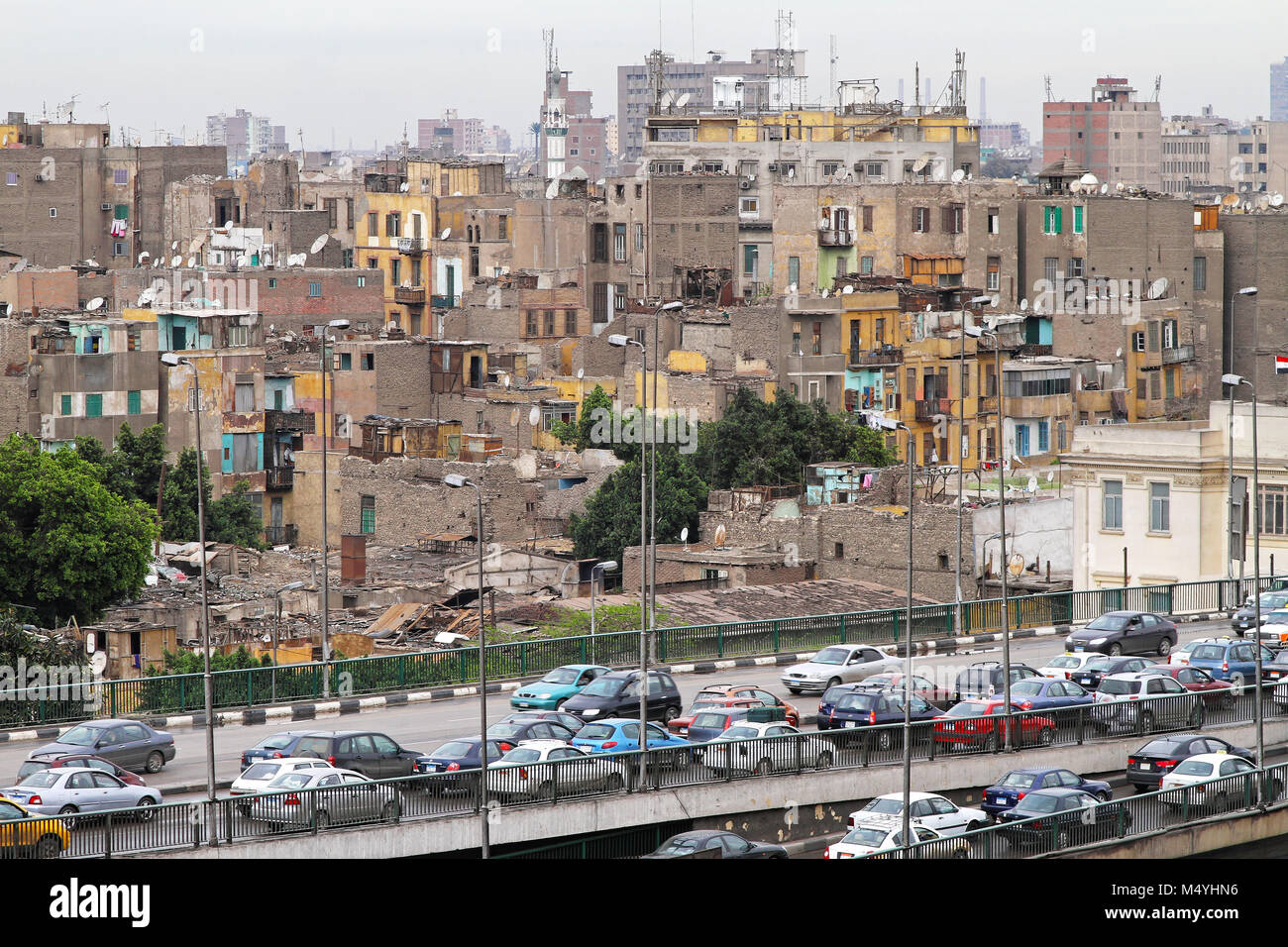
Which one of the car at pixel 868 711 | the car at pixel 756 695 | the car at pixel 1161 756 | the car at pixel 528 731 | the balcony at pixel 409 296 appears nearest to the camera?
the car at pixel 528 731

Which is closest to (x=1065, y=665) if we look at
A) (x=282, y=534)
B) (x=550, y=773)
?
(x=550, y=773)

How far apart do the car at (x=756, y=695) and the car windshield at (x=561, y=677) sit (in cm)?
197

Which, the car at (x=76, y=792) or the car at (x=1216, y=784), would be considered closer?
the car at (x=76, y=792)

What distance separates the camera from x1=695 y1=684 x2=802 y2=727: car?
29.7 meters

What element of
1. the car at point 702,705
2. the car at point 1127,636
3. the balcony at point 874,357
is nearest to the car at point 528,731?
the car at point 702,705

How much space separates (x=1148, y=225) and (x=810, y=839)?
65.7 metres

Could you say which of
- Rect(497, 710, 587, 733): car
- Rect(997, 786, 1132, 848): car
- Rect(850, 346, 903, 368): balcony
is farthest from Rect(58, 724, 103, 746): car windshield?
Rect(850, 346, 903, 368): balcony

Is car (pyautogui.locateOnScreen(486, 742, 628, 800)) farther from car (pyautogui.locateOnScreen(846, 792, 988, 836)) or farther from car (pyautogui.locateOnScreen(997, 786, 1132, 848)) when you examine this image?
car (pyautogui.locateOnScreen(997, 786, 1132, 848))

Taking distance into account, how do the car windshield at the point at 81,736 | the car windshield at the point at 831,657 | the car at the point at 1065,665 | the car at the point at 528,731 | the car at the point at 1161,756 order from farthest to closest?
the car windshield at the point at 831,657 → the car at the point at 1065,665 → the car at the point at 1161,756 → the car windshield at the point at 81,736 → the car at the point at 528,731

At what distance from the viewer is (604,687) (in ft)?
99.4

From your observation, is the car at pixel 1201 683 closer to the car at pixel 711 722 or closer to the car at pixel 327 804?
the car at pixel 711 722

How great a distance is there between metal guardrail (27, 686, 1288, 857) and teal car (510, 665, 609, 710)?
5.20 m

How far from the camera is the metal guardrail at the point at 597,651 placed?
101 feet

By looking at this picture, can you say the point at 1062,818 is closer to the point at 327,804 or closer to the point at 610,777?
the point at 610,777
